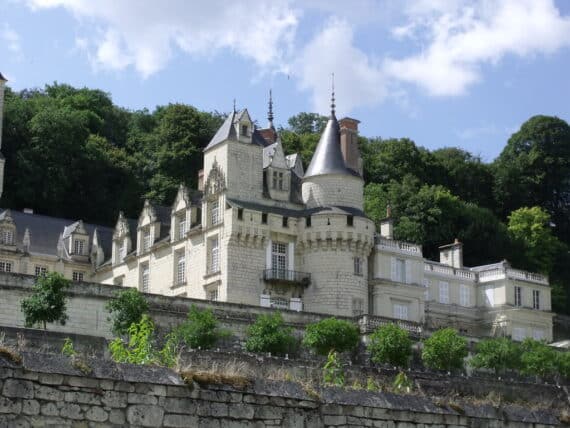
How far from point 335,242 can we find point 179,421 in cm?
3480

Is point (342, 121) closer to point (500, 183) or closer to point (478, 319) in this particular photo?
point (478, 319)

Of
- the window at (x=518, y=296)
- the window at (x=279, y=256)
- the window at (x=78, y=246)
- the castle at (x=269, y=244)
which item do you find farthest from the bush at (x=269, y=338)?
the window at (x=518, y=296)

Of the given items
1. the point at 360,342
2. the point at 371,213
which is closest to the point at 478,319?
the point at 371,213

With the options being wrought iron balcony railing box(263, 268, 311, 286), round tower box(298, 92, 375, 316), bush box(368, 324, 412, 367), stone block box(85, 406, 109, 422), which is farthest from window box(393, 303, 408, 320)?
stone block box(85, 406, 109, 422)

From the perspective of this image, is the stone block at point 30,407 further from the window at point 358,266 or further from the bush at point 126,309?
the window at point 358,266

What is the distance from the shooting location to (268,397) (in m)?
11.8

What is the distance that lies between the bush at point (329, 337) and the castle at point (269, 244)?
7.34m

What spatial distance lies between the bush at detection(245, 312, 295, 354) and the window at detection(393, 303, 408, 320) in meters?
13.0

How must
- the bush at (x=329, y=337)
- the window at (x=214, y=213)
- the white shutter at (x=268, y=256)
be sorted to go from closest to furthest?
the bush at (x=329, y=337) → the white shutter at (x=268, y=256) → the window at (x=214, y=213)

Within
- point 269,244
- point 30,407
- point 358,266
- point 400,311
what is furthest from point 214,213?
point 30,407

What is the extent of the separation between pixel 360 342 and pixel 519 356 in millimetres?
5943

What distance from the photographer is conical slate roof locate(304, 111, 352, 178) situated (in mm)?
47469

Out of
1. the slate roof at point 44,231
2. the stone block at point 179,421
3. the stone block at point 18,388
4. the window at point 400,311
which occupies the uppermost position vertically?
the slate roof at point 44,231

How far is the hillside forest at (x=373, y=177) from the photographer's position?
66.6 m
